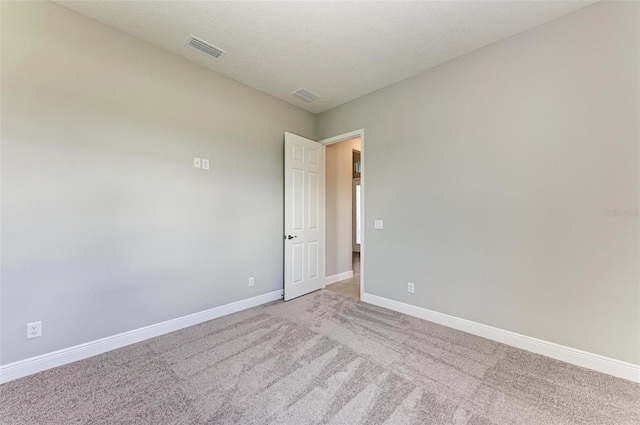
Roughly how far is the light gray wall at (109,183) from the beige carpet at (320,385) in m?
0.46

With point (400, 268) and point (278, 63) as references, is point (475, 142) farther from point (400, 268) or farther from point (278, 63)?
point (278, 63)

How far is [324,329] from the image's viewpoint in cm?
258

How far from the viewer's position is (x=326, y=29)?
221 cm

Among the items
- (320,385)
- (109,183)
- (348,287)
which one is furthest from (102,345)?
(348,287)

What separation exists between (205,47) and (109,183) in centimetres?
161

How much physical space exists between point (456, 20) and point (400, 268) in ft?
8.40

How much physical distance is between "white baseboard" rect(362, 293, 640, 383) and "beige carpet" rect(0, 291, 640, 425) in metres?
0.07

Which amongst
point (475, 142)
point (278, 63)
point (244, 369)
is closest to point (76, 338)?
point (244, 369)

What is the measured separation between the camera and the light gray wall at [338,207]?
171 inches

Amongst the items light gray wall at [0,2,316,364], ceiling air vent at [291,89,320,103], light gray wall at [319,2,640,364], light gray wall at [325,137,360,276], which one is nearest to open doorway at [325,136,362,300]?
light gray wall at [325,137,360,276]

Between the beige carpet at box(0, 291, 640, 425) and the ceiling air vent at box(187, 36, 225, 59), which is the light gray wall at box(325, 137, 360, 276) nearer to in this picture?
the beige carpet at box(0, 291, 640, 425)

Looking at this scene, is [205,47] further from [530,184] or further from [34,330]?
[530,184]

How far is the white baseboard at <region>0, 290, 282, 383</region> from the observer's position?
1820mm

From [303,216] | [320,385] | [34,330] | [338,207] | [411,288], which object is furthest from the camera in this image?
[338,207]
